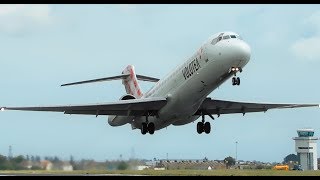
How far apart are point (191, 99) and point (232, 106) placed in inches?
292

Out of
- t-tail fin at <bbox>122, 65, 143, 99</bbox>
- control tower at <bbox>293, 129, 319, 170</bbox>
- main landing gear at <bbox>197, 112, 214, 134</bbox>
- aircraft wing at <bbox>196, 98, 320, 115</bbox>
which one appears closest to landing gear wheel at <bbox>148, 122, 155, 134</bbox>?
aircraft wing at <bbox>196, 98, 320, 115</bbox>

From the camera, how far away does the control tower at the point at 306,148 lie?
11919 cm

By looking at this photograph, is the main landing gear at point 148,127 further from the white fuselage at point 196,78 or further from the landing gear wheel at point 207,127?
the landing gear wheel at point 207,127

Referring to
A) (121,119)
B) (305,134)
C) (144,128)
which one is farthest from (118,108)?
(305,134)

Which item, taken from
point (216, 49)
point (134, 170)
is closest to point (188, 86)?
point (216, 49)

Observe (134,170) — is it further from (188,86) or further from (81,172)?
(188,86)

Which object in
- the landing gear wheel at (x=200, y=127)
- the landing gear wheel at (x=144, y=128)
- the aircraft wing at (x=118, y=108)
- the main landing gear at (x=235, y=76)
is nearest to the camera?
the main landing gear at (x=235, y=76)

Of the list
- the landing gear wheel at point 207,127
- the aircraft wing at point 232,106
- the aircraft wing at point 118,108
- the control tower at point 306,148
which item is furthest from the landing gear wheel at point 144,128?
the control tower at point 306,148

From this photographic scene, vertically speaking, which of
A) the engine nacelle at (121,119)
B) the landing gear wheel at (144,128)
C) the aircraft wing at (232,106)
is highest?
the aircraft wing at (232,106)

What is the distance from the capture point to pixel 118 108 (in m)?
55.0

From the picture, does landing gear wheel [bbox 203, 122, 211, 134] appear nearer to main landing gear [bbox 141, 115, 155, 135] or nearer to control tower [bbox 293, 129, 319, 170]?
main landing gear [bbox 141, 115, 155, 135]

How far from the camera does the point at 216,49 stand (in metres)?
46.2

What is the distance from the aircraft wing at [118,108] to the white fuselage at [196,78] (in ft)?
2.63

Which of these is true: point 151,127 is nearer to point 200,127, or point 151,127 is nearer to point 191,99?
point 200,127
